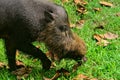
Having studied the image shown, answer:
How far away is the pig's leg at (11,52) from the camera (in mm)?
5676

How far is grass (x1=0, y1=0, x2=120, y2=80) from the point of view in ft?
19.3

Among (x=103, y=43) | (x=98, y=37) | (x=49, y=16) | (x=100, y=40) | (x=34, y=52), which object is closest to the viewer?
(x=49, y=16)

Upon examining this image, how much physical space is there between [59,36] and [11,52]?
0.74 meters

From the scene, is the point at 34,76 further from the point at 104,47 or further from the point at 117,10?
the point at 117,10

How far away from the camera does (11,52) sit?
576 cm

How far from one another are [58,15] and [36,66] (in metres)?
0.97

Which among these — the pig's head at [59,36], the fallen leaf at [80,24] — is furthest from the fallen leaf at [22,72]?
the fallen leaf at [80,24]

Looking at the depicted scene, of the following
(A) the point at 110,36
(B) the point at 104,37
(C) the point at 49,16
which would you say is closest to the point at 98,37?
(B) the point at 104,37

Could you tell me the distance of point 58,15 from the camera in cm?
546

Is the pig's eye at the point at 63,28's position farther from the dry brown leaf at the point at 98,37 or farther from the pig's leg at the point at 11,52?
the dry brown leaf at the point at 98,37

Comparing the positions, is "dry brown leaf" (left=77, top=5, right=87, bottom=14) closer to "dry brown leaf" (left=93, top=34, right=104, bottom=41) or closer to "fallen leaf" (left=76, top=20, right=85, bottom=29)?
"fallen leaf" (left=76, top=20, right=85, bottom=29)

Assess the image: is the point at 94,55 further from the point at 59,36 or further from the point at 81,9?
the point at 81,9

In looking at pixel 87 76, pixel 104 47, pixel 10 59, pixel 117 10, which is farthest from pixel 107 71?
pixel 117 10

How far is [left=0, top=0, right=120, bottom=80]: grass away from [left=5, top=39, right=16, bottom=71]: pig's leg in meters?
0.12
